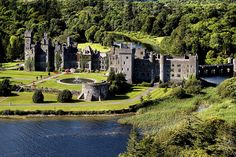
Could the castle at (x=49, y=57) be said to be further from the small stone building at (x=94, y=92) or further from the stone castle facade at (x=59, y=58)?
the small stone building at (x=94, y=92)

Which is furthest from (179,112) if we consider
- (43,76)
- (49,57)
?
(49,57)

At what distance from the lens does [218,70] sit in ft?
308

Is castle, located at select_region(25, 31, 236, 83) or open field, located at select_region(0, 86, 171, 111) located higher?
castle, located at select_region(25, 31, 236, 83)

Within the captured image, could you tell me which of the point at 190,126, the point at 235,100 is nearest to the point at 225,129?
the point at 190,126

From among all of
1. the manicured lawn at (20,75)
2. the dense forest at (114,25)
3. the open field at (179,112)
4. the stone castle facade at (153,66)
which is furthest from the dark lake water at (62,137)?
the dense forest at (114,25)

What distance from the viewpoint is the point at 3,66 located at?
102 m

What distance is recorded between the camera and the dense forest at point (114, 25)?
11200cm

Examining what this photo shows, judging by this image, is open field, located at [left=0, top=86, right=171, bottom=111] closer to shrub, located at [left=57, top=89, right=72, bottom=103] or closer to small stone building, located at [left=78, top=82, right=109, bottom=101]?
shrub, located at [left=57, top=89, right=72, bottom=103]

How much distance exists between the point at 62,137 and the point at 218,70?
1716 inches

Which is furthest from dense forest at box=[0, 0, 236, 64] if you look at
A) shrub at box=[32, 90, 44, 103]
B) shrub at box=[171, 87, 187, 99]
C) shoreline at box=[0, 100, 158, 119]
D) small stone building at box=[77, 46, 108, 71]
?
shoreline at box=[0, 100, 158, 119]

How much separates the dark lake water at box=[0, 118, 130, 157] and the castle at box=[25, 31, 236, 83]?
2226 cm

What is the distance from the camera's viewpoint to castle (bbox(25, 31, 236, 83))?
8450 cm

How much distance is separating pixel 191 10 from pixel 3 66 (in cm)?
6533

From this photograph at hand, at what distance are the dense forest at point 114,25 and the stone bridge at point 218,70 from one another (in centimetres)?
870
